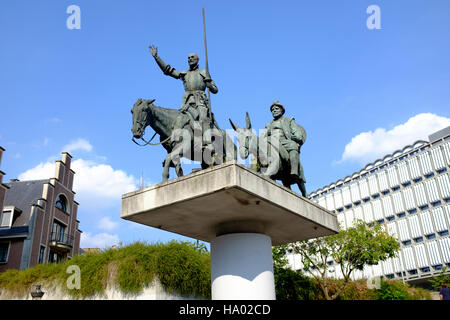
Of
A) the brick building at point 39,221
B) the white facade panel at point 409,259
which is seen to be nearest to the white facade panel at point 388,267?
the white facade panel at point 409,259

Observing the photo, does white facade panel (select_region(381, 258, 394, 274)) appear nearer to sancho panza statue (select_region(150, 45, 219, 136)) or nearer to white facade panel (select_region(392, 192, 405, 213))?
white facade panel (select_region(392, 192, 405, 213))

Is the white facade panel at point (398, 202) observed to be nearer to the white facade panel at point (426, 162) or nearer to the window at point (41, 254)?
the white facade panel at point (426, 162)

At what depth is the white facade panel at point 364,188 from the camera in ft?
229

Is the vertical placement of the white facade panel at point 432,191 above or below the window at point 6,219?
above

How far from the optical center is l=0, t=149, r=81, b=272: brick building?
3136 cm

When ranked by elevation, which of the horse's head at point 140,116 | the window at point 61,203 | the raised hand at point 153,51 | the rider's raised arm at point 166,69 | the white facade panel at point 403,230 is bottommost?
the horse's head at point 140,116

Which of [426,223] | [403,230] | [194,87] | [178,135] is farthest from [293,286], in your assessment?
[403,230]

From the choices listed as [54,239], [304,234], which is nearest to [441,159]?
[54,239]

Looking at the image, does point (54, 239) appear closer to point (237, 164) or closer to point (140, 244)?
point (140, 244)

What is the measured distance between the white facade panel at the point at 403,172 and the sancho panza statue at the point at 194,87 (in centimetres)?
5794

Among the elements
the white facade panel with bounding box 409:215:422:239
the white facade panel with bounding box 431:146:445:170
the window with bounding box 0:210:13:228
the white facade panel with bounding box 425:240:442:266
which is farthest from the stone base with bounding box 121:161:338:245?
the white facade panel with bounding box 409:215:422:239

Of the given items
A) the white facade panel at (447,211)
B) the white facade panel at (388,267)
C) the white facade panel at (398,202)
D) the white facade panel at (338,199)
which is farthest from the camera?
the white facade panel at (338,199)

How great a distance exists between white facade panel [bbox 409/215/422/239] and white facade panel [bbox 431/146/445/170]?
8.00m

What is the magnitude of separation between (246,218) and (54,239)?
29.4 meters
